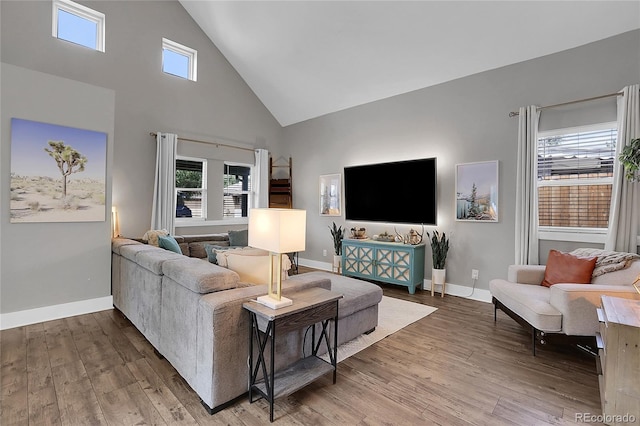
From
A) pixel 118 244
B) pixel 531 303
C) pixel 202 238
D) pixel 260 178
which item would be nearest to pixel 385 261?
pixel 531 303

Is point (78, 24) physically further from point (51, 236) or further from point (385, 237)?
point (385, 237)

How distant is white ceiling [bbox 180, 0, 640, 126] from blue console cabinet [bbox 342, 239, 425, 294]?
2549 mm

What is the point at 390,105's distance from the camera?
5.09m

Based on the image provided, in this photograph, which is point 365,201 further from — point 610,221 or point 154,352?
point 154,352

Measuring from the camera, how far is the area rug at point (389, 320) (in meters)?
2.70

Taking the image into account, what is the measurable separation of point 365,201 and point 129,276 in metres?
3.73

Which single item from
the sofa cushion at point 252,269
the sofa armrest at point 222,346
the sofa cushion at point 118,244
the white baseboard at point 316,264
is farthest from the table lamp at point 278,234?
the white baseboard at point 316,264

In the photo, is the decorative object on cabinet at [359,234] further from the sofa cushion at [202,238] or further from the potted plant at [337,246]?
the sofa cushion at [202,238]

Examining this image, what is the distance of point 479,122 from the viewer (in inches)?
164

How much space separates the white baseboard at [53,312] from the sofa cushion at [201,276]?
2028 mm

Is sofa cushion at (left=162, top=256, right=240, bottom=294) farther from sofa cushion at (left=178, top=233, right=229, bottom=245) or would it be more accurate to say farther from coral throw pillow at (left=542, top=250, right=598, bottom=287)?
coral throw pillow at (left=542, top=250, right=598, bottom=287)

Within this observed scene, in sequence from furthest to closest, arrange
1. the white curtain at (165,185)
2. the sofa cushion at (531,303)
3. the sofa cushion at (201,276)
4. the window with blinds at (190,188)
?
the window with blinds at (190,188), the white curtain at (165,185), the sofa cushion at (531,303), the sofa cushion at (201,276)

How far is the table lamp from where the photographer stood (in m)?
1.81

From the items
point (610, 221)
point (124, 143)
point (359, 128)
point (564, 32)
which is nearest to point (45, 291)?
point (124, 143)
